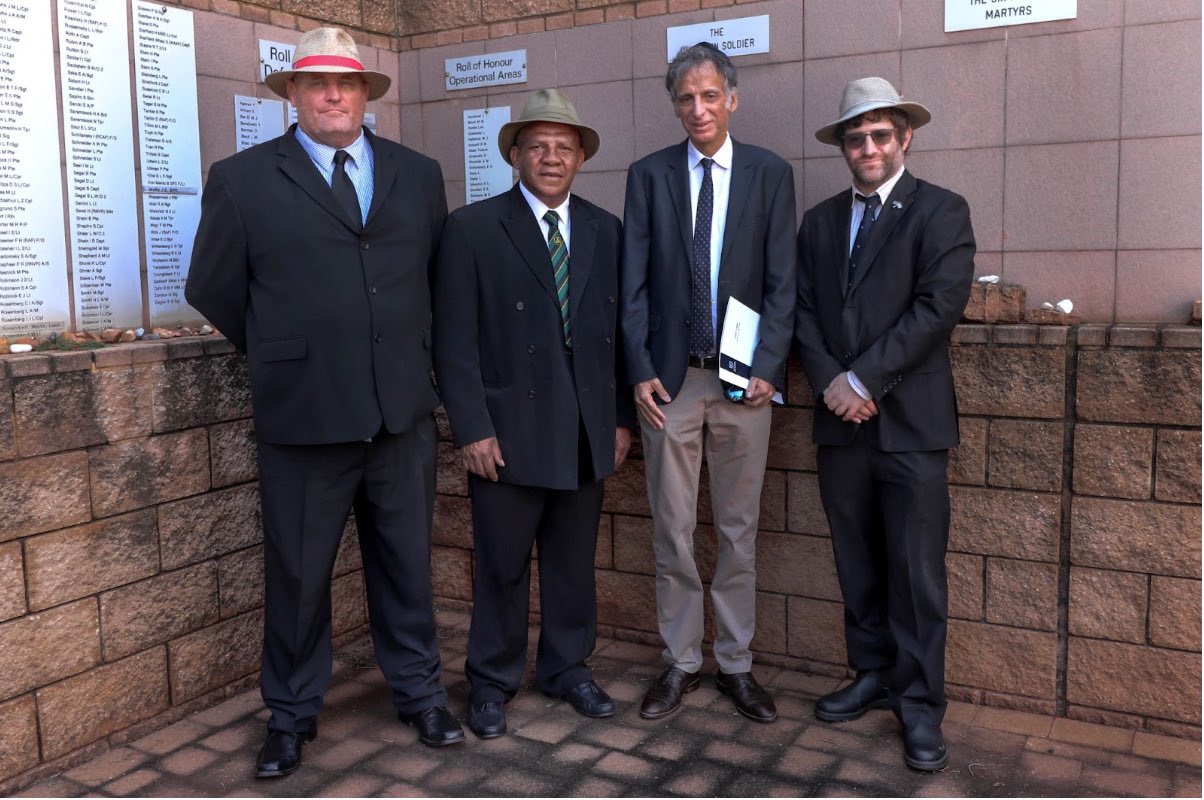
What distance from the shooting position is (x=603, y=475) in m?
3.73

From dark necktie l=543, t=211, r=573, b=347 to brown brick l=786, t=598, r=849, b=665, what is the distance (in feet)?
4.64

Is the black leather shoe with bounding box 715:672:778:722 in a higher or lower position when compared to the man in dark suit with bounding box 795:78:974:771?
lower

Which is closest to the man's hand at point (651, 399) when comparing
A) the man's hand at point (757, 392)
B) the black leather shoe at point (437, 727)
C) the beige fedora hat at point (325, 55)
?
Answer: the man's hand at point (757, 392)

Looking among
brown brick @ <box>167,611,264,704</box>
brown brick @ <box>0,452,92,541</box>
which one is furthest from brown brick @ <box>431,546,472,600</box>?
brown brick @ <box>0,452,92,541</box>

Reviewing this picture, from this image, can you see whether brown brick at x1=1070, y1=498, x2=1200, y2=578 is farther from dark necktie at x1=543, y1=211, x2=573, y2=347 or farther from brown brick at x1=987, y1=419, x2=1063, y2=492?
dark necktie at x1=543, y1=211, x2=573, y2=347

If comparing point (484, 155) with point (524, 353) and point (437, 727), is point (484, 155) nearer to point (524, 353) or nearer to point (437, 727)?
point (524, 353)

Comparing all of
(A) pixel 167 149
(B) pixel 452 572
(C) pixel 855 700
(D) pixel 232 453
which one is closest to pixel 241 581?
(D) pixel 232 453

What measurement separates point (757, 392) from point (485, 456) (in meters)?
0.93

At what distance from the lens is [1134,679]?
3.58 meters

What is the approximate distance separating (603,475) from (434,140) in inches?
85.6

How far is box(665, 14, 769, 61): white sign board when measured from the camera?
4.25m

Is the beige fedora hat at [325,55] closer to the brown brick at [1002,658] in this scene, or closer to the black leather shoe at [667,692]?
the black leather shoe at [667,692]

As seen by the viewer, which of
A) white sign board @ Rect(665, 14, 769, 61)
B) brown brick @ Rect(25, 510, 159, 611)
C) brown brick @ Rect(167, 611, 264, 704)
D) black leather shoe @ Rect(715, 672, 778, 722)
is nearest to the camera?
brown brick @ Rect(25, 510, 159, 611)

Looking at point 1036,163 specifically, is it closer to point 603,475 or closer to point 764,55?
point 764,55
